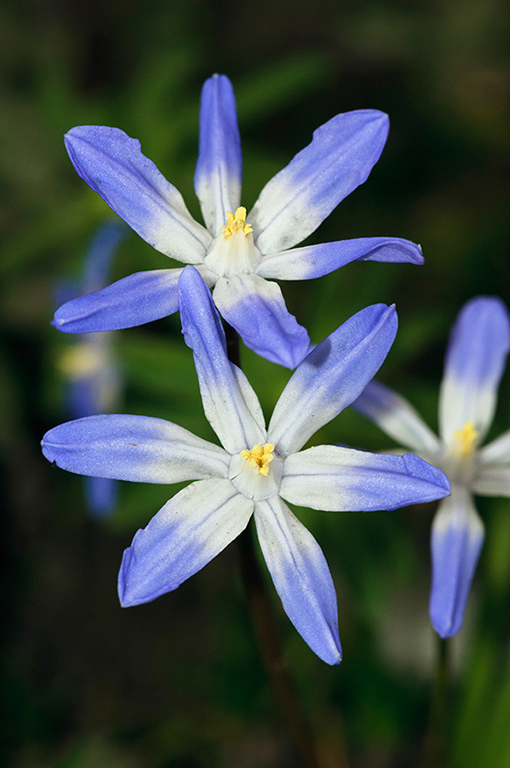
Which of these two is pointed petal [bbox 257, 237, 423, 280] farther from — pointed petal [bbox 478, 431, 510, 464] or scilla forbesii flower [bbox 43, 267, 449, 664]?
pointed petal [bbox 478, 431, 510, 464]

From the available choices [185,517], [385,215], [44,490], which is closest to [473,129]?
[385,215]

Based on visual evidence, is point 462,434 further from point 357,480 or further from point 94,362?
point 94,362

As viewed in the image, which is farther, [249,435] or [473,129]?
[473,129]

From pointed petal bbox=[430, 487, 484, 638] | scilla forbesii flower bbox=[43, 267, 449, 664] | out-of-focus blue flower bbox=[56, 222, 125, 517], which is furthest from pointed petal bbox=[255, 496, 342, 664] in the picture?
out-of-focus blue flower bbox=[56, 222, 125, 517]

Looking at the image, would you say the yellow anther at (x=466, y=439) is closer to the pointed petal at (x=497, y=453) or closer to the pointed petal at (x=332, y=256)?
the pointed petal at (x=497, y=453)

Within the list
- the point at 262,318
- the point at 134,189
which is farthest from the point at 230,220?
the point at 262,318

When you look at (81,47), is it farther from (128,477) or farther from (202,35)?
(128,477)
